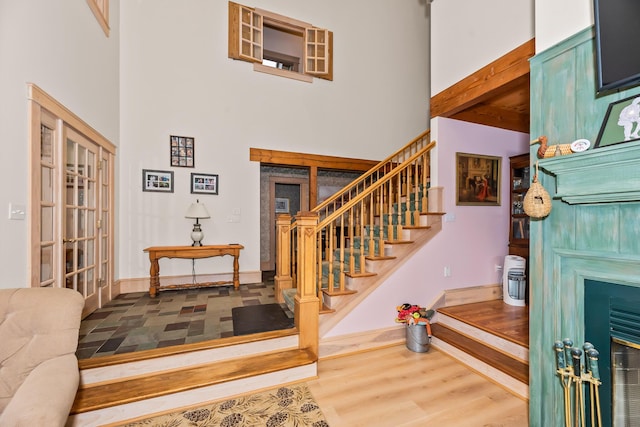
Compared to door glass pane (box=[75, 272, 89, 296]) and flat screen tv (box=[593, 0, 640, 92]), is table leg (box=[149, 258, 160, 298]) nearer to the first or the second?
door glass pane (box=[75, 272, 89, 296])

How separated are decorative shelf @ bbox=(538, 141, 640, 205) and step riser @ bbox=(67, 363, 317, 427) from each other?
231 centimetres

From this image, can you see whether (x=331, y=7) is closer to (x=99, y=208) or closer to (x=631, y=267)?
(x=99, y=208)

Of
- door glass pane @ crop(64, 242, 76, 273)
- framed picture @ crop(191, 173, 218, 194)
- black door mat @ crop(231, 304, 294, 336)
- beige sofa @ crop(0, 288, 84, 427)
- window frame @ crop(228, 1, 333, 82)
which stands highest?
window frame @ crop(228, 1, 333, 82)

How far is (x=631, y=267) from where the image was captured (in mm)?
1397

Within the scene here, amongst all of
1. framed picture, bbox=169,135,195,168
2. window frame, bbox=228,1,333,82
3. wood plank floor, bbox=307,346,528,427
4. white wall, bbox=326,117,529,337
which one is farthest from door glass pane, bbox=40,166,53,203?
window frame, bbox=228,1,333,82

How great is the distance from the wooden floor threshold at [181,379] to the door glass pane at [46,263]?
1061mm

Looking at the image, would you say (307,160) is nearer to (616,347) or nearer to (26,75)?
(26,75)

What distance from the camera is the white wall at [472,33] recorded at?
258cm

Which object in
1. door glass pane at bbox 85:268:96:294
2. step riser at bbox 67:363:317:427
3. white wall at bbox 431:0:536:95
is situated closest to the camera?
step riser at bbox 67:363:317:427

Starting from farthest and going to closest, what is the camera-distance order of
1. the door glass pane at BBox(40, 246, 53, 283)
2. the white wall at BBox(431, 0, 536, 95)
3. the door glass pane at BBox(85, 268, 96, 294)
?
the door glass pane at BBox(85, 268, 96, 294)
the white wall at BBox(431, 0, 536, 95)
the door glass pane at BBox(40, 246, 53, 283)

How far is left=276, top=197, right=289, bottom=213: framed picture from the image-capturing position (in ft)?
21.2

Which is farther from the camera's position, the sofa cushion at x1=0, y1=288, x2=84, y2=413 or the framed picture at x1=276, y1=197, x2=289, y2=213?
the framed picture at x1=276, y1=197, x2=289, y2=213

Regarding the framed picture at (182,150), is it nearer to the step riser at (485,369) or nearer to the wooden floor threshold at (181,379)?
the wooden floor threshold at (181,379)

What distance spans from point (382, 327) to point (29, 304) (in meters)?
2.91
